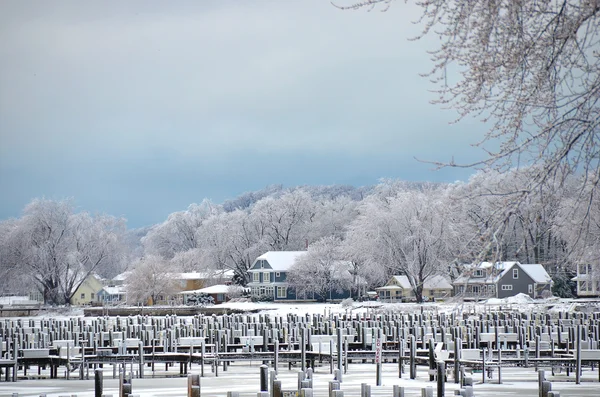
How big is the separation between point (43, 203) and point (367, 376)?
2565 inches

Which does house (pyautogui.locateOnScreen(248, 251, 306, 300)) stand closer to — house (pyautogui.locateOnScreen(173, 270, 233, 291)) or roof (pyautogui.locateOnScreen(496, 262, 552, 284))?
house (pyautogui.locateOnScreen(173, 270, 233, 291))

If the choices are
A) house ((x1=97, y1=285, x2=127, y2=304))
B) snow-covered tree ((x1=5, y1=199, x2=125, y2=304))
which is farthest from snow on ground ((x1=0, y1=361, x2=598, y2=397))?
house ((x1=97, y1=285, x2=127, y2=304))

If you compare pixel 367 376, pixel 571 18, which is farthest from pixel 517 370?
pixel 571 18

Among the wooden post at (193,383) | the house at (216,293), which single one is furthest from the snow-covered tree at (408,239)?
the wooden post at (193,383)

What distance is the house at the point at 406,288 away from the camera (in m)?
87.4

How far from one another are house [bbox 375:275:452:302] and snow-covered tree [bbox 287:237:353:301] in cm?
381

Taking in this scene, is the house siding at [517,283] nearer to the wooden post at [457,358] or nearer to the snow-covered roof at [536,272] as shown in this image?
the snow-covered roof at [536,272]

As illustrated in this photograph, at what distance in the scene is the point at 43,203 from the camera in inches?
3354

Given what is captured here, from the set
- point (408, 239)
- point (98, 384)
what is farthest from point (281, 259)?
point (98, 384)

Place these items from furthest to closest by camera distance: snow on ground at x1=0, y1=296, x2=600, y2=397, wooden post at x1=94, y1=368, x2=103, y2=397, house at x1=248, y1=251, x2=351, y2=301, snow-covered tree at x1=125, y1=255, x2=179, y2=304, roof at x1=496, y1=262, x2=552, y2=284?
house at x1=248, y1=251, x2=351, y2=301 → snow-covered tree at x1=125, y1=255, x2=179, y2=304 → roof at x1=496, y1=262, x2=552, y2=284 → snow on ground at x1=0, y1=296, x2=600, y2=397 → wooden post at x1=94, y1=368, x2=103, y2=397

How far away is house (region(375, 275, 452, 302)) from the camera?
8738 centimetres

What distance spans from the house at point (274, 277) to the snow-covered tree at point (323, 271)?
6.73 ft

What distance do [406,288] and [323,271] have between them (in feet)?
26.6

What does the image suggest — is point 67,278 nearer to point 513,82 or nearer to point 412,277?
point 412,277
